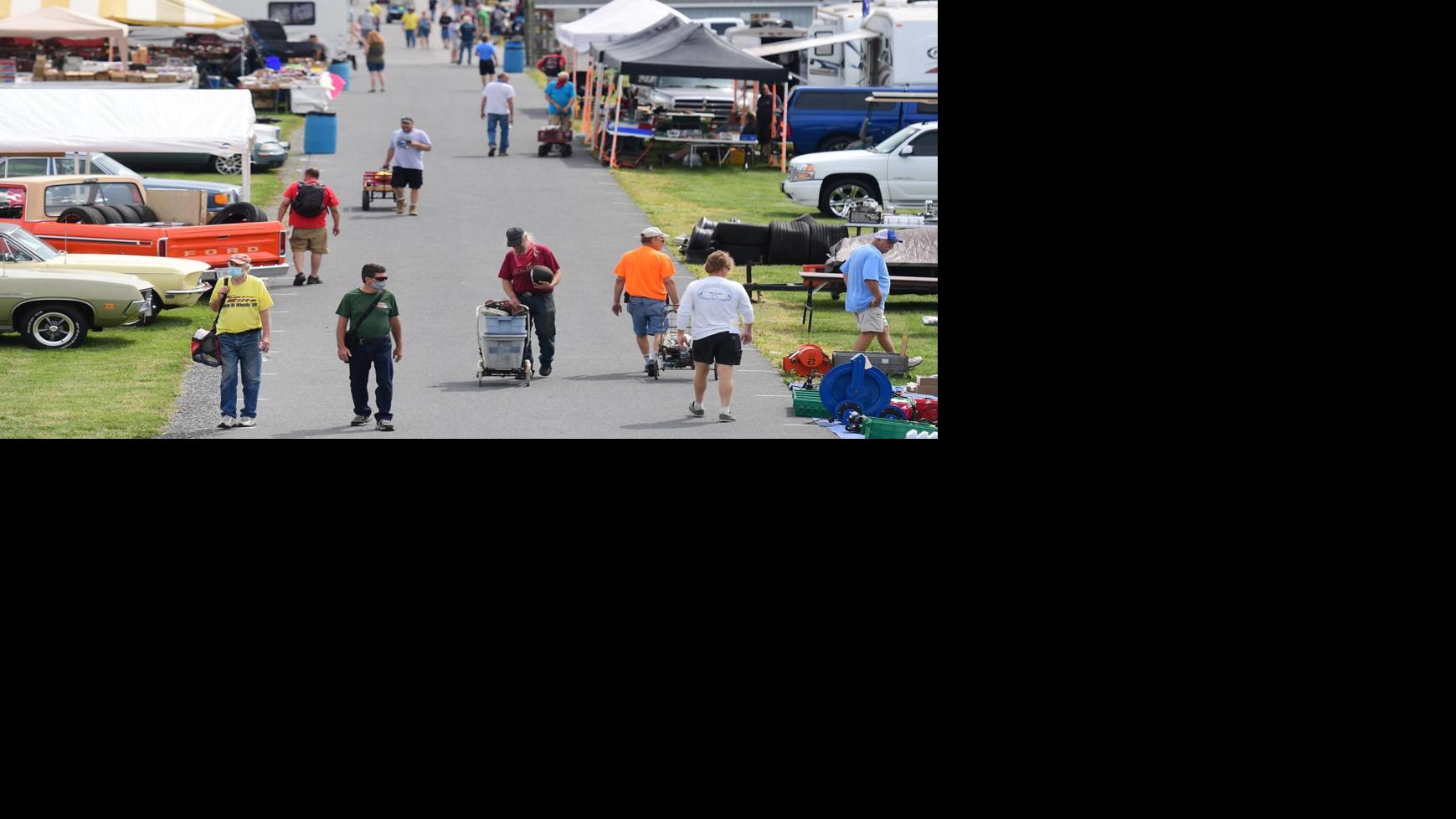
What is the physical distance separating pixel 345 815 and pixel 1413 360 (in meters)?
5.02

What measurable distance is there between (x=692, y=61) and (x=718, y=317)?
15843 mm

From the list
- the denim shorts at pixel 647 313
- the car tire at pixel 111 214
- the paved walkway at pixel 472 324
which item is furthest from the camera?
the car tire at pixel 111 214

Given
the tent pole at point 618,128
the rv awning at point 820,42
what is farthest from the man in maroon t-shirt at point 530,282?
the rv awning at point 820,42

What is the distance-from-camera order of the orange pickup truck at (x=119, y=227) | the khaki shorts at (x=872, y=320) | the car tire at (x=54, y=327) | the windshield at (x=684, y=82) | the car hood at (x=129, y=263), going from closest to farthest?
the khaki shorts at (x=872, y=320)
the car tire at (x=54, y=327)
the car hood at (x=129, y=263)
the orange pickup truck at (x=119, y=227)
the windshield at (x=684, y=82)

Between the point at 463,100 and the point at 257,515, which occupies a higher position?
the point at 463,100

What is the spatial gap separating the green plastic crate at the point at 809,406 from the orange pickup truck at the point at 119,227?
707 centimetres

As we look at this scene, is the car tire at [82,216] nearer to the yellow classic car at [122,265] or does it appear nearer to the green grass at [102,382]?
the yellow classic car at [122,265]

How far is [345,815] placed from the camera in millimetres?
6020

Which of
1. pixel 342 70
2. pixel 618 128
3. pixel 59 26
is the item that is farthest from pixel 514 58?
pixel 618 128

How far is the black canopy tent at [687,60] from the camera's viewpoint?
90.3ft

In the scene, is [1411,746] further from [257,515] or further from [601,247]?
[601,247]

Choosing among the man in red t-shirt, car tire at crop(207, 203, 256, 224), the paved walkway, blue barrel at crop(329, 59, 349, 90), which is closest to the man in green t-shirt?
the paved walkway

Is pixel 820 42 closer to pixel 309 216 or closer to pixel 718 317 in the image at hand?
pixel 309 216

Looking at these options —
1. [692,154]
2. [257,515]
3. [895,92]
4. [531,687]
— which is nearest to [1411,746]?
[531,687]
